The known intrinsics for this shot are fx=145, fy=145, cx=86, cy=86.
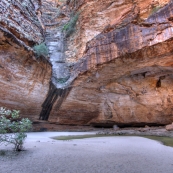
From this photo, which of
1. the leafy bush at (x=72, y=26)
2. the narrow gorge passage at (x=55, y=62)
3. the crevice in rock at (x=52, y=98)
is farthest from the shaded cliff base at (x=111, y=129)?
the leafy bush at (x=72, y=26)

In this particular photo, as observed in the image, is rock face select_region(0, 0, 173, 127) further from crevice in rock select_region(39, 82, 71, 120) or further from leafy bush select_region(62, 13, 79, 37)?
leafy bush select_region(62, 13, 79, 37)

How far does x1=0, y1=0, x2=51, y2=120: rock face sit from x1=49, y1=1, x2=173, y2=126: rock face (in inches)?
68.0

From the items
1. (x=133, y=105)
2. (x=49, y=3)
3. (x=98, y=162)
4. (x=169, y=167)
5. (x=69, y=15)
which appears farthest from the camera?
(x=49, y=3)

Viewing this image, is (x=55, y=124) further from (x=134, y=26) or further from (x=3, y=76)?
(x=134, y=26)

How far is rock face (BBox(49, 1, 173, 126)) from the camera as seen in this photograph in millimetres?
6156

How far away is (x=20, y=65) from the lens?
23.7 ft

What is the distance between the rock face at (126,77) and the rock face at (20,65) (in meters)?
1.73

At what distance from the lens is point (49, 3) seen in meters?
14.3

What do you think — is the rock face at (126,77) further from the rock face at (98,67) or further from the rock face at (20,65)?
the rock face at (20,65)

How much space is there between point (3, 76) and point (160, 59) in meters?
7.34

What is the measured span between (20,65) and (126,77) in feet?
18.8

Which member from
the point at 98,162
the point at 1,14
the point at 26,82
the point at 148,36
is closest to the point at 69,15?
the point at 1,14

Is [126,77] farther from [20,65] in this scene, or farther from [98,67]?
[20,65]

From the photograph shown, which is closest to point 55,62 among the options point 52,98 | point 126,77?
point 52,98
